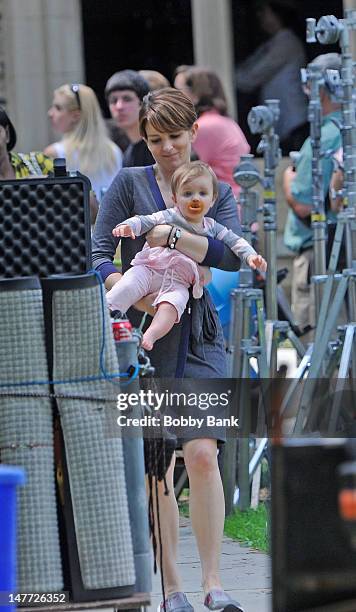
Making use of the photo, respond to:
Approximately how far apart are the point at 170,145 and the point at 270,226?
7.42ft

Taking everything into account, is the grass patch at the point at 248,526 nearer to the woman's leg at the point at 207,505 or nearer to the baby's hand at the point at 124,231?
the woman's leg at the point at 207,505

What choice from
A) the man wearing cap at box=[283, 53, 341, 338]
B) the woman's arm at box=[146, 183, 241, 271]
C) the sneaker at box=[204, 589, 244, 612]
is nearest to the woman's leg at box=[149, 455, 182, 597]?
the sneaker at box=[204, 589, 244, 612]

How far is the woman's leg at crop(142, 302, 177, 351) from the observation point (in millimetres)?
5566

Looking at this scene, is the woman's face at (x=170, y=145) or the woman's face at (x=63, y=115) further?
the woman's face at (x=63, y=115)

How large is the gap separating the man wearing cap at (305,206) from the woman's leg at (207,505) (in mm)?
3327

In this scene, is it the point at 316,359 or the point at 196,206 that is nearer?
the point at 196,206

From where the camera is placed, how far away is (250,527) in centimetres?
750

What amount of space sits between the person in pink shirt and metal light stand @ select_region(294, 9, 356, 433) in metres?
1.51

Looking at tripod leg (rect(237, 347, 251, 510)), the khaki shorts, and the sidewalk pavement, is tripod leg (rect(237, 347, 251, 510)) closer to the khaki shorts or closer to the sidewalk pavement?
the sidewalk pavement

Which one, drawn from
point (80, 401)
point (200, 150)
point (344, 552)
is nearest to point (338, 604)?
point (344, 552)

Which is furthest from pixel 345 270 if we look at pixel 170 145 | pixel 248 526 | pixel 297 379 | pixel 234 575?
pixel 170 145

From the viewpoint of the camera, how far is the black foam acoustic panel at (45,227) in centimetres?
490

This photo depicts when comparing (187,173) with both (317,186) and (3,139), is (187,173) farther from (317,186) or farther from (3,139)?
(317,186)

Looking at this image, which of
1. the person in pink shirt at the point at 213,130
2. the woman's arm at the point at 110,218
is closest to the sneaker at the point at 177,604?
the woman's arm at the point at 110,218
